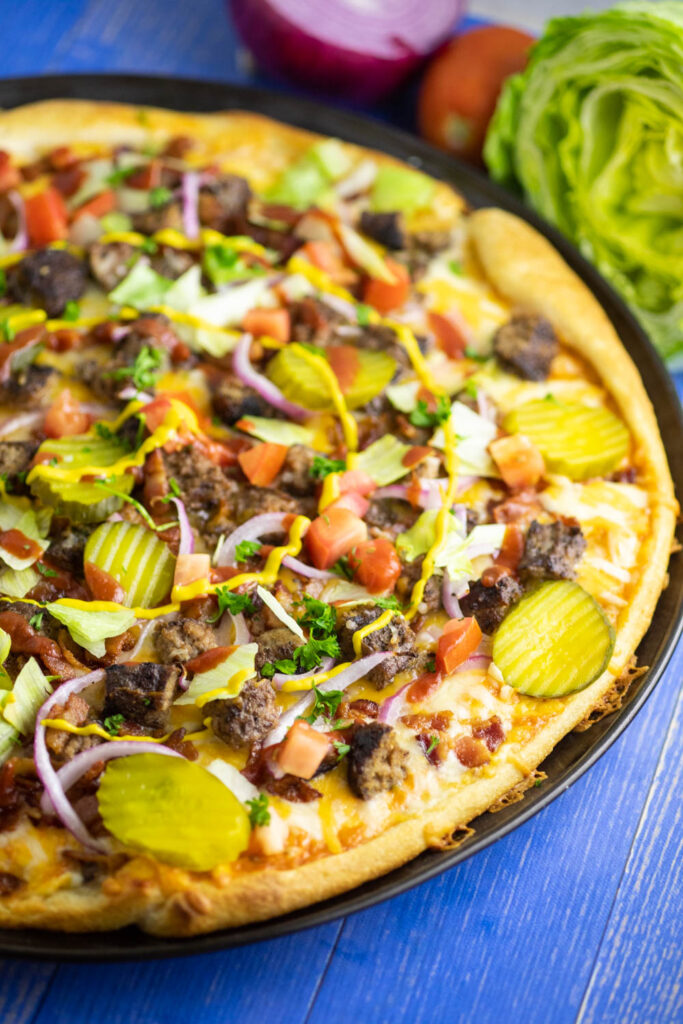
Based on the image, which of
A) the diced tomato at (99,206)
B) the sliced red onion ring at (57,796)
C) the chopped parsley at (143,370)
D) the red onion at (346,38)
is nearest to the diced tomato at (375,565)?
the chopped parsley at (143,370)

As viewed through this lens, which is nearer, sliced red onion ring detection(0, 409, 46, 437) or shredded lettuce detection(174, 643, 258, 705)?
shredded lettuce detection(174, 643, 258, 705)

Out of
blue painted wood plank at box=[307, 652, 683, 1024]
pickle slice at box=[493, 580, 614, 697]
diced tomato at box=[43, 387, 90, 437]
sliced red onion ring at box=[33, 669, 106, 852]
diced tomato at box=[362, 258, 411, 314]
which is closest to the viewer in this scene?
sliced red onion ring at box=[33, 669, 106, 852]

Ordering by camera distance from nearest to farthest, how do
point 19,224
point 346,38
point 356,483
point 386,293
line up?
point 356,483, point 386,293, point 19,224, point 346,38

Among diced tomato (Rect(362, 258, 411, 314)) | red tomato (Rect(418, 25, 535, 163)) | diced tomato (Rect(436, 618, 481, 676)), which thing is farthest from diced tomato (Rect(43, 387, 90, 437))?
red tomato (Rect(418, 25, 535, 163))

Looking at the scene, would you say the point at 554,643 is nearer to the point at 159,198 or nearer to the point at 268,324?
the point at 268,324

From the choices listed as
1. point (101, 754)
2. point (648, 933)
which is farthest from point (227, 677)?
point (648, 933)

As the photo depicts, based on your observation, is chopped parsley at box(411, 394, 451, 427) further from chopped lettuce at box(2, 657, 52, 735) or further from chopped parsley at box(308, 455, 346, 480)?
chopped lettuce at box(2, 657, 52, 735)
